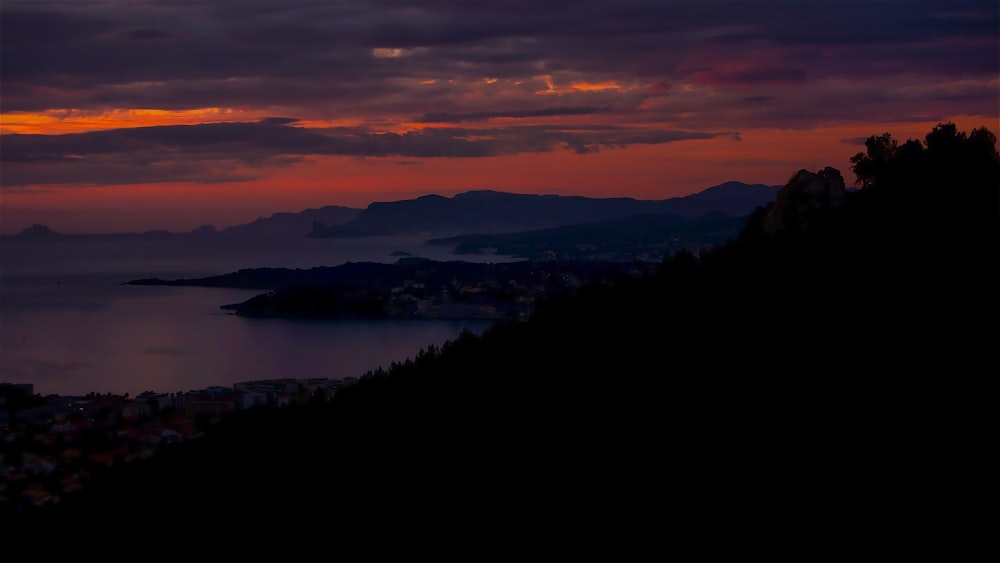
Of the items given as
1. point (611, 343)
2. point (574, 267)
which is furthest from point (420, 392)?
point (574, 267)

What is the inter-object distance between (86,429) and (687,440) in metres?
9.95

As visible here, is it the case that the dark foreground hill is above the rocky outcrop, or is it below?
below

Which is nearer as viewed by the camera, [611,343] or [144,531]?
[144,531]

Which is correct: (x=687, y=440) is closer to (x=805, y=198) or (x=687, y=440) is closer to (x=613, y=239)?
(x=805, y=198)

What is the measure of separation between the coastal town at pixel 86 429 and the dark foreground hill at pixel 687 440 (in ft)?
2.87

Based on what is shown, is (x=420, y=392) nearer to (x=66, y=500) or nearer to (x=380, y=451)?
(x=380, y=451)

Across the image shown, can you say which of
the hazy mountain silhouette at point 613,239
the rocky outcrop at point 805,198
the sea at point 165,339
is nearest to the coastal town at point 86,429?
the sea at point 165,339

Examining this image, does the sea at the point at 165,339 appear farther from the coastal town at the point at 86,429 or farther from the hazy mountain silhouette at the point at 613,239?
the coastal town at the point at 86,429

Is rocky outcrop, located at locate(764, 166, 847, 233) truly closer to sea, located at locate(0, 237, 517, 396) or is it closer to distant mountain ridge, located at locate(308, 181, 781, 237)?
sea, located at locate(0, 237, 517, 396)

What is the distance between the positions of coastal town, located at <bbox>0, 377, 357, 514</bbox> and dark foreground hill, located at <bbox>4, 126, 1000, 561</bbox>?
875 millimetres

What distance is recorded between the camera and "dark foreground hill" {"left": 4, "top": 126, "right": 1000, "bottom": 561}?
6.58 meters

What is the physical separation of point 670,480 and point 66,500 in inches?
272

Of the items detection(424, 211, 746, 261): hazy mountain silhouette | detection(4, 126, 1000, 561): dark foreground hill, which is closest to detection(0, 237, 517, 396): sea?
detection(424, 211, 746, 261): hazy mountain silhouette

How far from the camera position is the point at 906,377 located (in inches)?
319
